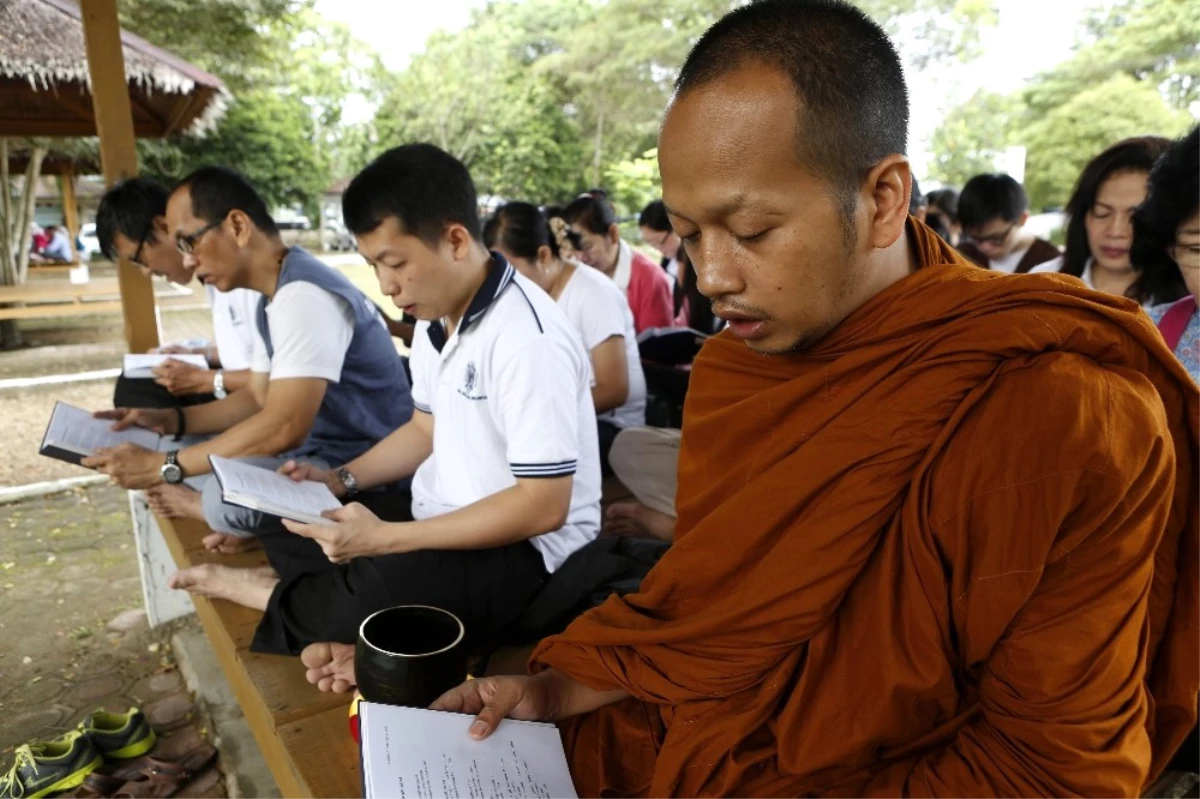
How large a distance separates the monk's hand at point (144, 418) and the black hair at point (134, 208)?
82cm

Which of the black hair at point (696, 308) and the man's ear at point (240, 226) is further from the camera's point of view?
the black hair at point (696, 308)

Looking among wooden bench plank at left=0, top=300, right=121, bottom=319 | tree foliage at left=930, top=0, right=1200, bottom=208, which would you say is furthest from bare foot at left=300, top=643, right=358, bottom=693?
tree foliage at left=930, top=0, right=1200, bottom=208

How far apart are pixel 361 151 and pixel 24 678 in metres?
24.5

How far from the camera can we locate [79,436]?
2.57 metres

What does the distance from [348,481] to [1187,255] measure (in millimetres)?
2125

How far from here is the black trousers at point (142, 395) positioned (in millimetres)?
3281

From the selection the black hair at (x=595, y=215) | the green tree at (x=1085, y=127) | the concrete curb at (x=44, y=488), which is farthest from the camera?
the green tree at (x=1085, y=127)

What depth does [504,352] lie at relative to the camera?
182 cm

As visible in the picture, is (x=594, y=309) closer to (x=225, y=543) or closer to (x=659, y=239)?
(x=225, y=543)

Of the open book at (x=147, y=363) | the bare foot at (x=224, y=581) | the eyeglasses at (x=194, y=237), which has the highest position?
the eyeglasses at (x=194, y=237)

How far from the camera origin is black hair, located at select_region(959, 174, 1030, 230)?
13.1ft

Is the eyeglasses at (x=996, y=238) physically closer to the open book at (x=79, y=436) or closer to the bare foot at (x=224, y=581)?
the bare foot at (x=224, y=581)

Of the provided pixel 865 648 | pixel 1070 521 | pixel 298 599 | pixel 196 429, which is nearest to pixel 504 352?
pixel 298 599

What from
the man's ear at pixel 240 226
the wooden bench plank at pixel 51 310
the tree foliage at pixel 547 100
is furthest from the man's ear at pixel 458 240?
the tree foliage at pixel 547 100
